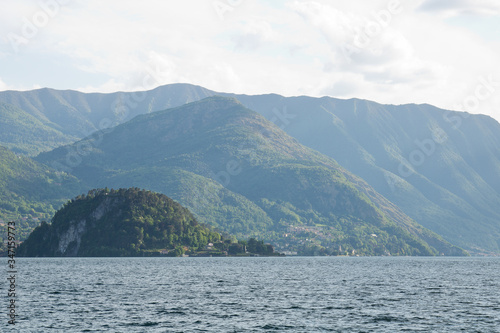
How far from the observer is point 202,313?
9681cm

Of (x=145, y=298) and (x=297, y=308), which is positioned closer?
(x=297, y=308)

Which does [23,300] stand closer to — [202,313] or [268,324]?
[202,313]

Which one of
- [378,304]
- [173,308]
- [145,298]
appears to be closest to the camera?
[173,308]

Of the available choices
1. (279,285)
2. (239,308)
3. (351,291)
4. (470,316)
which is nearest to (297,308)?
(239,308)

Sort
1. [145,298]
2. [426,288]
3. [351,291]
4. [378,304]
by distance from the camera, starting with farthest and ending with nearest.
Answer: [426,288] → [351,291] → [145,298] → [378,304]

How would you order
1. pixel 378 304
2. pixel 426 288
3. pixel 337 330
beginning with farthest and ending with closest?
1. pixel 426 288
2. pixel 378 304
3. pixel 337 330

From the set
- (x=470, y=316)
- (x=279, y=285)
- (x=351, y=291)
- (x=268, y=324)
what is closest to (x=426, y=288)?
(x=351, y=291)

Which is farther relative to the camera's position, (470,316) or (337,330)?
(470,316)

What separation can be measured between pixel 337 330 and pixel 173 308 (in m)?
32.5

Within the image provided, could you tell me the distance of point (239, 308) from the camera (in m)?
102

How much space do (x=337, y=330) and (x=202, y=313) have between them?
25.0m

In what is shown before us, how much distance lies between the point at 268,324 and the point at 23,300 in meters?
51.6

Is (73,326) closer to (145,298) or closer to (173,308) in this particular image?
(173,308)

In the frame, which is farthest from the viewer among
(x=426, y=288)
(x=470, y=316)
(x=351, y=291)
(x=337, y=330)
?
(x=426, y=288)
